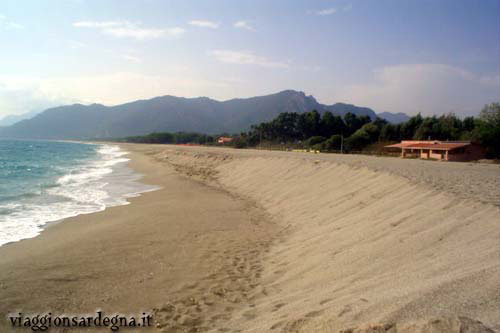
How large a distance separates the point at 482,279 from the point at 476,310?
0.74 m

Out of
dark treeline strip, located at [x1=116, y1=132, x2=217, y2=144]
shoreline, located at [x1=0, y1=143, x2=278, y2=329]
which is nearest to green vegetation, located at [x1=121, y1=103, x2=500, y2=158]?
shoreline, located at [x1=0, y1=143, x2=278, y2=329]

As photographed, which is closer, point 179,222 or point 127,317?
point 127,317

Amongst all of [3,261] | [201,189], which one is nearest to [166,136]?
[201,189]

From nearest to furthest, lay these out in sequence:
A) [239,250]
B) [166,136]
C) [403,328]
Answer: [403,328], [239,250], [166,136]

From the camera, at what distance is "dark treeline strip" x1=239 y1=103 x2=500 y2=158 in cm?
4099

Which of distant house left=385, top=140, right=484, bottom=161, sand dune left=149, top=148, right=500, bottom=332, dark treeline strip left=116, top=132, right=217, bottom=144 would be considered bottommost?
sand dune left=149, top=148, right=500, bottom=332

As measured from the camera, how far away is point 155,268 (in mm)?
6172

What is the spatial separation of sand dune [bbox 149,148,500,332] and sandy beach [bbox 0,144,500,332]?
0.02 metres

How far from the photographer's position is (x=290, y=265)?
5996mm

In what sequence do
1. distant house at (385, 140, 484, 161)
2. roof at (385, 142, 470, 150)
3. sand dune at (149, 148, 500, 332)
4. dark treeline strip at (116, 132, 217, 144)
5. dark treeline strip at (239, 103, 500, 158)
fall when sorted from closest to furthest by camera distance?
sand dune at (149, 148, 500, 332), distant house at (385, 140, 484, 161), roof at (385, 142, 470, 150), dark treeline strip at (239, 103, 500, 158), dark treeline strip at (116, 132, 217, 144)

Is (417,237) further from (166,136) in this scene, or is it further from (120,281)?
(166,136)

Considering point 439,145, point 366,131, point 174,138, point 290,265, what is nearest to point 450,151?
point 439,145

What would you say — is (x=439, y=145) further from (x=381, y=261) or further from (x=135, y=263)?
(x=135, y=263)

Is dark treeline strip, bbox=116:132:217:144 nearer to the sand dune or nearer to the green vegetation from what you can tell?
the green vegetation
